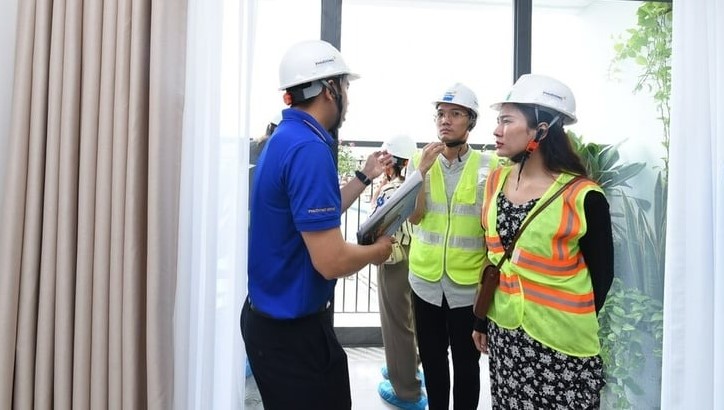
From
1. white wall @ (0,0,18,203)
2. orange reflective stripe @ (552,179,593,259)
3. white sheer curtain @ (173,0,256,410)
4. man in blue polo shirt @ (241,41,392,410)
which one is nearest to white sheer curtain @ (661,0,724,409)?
orange reflective stripe @ (552,179,593,259)

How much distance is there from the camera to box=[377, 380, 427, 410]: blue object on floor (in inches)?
100.0

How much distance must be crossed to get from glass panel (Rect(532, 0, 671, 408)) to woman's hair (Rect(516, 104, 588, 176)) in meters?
0.92

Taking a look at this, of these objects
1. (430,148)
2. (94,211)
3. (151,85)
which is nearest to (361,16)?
(430,148)

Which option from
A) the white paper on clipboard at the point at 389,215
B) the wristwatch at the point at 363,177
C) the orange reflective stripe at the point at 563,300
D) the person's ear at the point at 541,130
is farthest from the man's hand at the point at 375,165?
the orange reflective stripe at the point at 563,300

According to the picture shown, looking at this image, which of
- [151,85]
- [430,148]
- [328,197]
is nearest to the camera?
[328,197]

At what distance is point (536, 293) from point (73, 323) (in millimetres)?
1430

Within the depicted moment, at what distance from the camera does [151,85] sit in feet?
4.68

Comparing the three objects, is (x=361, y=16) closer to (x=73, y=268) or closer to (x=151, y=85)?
(x=151, y=85)

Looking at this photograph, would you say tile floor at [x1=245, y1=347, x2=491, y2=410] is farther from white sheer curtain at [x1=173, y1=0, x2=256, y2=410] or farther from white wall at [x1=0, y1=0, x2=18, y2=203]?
white wall at [x1=0, y1=0, x2=18, y2=203]

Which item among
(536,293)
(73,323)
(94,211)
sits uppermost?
(94,211)

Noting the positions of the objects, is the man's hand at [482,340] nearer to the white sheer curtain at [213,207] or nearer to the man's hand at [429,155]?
the man's hand at [429,155]

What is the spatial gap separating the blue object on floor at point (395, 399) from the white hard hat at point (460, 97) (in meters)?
1.59

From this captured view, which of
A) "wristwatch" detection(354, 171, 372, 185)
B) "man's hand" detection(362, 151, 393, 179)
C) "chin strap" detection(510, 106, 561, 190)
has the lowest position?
"wristwatch" detection(354, 171, 372, 185)

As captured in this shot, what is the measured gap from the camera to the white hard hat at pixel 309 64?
4.00 feet
